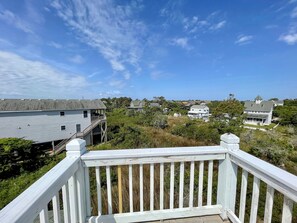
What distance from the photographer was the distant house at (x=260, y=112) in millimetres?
29609

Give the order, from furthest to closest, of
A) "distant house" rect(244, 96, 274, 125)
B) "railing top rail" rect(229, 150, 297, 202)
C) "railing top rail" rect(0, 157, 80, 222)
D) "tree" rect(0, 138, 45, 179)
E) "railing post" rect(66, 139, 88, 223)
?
"distant house" rect(244, 96, 274, 125) → "tree" rect(0, 138, 45, 179) → "railing post" rect(66, 139, 88, 223) → "railing top rail" rect(229, 150, 297, 202) → "railing top rail" rect(0, 157, 80, 222)

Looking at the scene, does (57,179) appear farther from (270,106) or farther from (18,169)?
(270,106)

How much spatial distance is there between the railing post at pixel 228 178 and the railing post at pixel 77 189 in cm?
148

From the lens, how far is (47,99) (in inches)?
547

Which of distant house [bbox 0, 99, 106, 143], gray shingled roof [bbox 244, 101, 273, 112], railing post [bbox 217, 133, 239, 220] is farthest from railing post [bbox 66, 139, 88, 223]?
gray shingled roof [bbox 244, 101, 273, 112]

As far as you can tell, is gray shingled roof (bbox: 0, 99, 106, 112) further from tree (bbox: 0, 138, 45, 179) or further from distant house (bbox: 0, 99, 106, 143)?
tree (bbox: 0, 138, 45, 179)

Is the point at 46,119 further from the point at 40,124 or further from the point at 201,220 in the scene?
the point at 201,220

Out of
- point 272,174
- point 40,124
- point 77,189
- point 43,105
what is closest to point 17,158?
point 40,124

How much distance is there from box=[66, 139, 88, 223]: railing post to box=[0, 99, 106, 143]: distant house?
13420 millimetres

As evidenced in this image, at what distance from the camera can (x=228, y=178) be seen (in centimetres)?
167

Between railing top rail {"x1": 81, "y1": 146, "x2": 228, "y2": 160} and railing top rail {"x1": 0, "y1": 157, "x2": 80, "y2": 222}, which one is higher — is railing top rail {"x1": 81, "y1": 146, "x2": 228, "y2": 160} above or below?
below

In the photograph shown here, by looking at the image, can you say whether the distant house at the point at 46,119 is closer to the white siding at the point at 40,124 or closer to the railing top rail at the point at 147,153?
the white siding at the point at 40,124

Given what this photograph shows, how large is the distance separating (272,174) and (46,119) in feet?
50.8

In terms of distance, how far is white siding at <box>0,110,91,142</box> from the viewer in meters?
11.7
